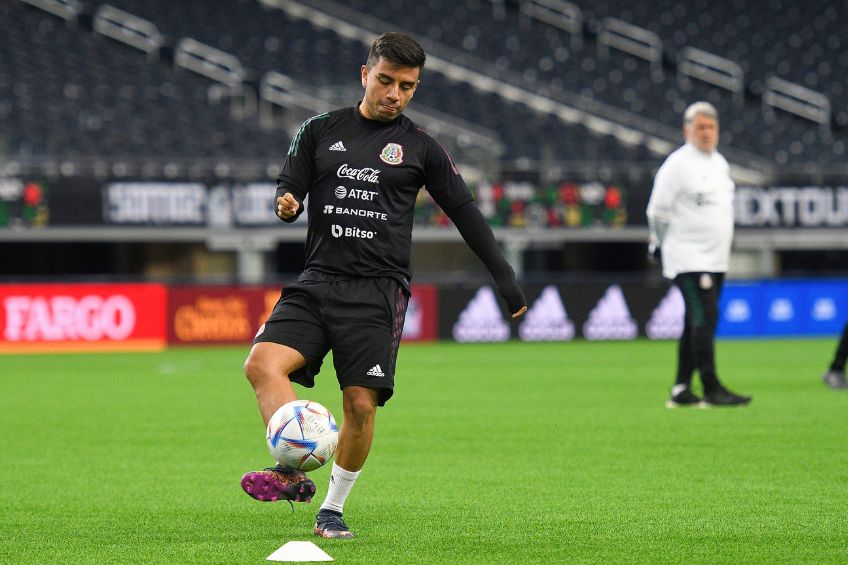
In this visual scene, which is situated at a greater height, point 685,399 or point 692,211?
point 692,211

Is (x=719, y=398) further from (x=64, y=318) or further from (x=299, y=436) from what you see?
(x=64, y=318)

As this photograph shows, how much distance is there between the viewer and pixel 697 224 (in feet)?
38.5

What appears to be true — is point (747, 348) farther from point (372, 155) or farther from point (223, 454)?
point (372, 155)

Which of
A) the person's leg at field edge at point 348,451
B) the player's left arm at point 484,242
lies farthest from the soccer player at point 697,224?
the person's leg at field edge at point 348,451

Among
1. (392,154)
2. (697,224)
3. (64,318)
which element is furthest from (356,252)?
(64,318)

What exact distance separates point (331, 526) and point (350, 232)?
1200 millimetres

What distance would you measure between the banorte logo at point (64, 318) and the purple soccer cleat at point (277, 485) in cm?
1742

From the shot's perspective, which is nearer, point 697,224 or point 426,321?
point 697,224

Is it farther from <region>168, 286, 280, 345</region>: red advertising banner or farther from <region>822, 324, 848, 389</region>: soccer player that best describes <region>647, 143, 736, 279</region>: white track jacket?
<region>168, 286, 280, 345</region>: red advertising banner

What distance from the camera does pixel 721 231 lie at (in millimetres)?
11797

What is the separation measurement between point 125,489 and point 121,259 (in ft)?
75.4

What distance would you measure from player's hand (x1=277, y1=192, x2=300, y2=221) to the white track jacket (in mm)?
6246

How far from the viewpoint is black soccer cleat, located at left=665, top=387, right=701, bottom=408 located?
1216 centimetres

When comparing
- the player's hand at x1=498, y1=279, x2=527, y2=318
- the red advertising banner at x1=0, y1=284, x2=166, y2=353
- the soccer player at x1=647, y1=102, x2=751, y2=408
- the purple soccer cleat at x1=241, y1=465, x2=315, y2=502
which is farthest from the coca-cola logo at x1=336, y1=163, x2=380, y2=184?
the red advertising banner at x1=0, y1=284, x2=166, y2=353
